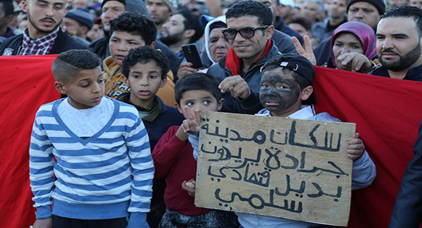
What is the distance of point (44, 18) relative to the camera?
5867mm

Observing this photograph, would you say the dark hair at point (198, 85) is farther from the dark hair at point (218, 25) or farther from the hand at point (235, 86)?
the dark hair at point (218, 25)

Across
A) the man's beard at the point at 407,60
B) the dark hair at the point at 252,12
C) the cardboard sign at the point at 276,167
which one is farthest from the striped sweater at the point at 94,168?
the man's beard at the point at 407,60

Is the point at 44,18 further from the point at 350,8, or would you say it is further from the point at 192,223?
the point at 350,8

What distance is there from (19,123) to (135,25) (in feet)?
4.57

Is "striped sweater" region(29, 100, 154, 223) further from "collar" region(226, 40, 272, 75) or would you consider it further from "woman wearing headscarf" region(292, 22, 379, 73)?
"woman wearing headscarf" region(292, 22, 379, 73)

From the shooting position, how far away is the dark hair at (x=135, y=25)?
17.4 feet

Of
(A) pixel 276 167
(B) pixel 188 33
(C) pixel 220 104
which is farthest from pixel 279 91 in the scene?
(B) pixel 188 33

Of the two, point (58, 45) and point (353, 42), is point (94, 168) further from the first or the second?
point (353, 42)

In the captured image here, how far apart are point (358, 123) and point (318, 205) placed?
0.73 m

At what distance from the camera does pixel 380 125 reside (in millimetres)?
3910

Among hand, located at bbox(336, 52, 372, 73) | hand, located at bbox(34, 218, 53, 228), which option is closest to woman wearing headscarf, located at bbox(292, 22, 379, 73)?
hand, located at bbox(336, 52, 372, 73)

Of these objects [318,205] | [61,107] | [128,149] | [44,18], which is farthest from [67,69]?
[44,18]

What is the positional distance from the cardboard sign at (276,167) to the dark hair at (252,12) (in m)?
1.23

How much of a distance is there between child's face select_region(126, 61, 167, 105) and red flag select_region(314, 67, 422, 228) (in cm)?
139
